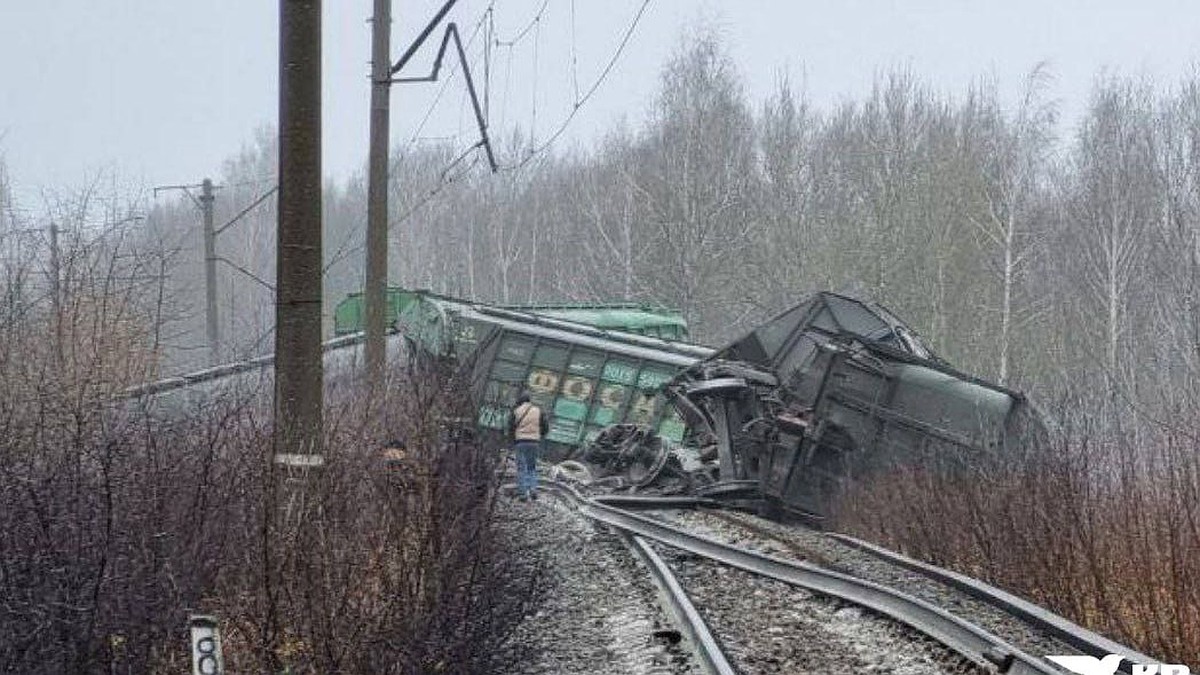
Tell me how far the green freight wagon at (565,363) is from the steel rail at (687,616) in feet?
42.5

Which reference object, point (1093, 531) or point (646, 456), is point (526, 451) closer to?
point (646, 456)

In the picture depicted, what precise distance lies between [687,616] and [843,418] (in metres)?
10.3

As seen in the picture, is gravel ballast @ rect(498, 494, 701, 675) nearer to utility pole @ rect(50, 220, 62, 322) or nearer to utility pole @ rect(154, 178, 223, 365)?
utility pole @ rect(50, 220, 62, 322)

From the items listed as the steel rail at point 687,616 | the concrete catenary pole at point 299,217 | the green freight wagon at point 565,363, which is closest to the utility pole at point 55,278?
the concrete catenary pole at point 299,217

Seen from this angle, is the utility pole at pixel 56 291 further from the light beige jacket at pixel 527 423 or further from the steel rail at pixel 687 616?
the light beige jacket at pixel 527 423

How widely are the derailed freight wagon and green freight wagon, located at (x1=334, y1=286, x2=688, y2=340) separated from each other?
9.90 meters

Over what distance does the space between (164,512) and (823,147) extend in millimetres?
59558

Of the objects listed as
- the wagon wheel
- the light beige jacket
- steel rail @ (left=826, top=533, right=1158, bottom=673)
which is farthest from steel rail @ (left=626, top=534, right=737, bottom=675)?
the wagon wheel

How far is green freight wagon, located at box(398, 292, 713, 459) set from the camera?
28.4 meters

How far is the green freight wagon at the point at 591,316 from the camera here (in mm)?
32688

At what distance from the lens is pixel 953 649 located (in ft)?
33.5

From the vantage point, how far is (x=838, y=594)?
41.1 feet
